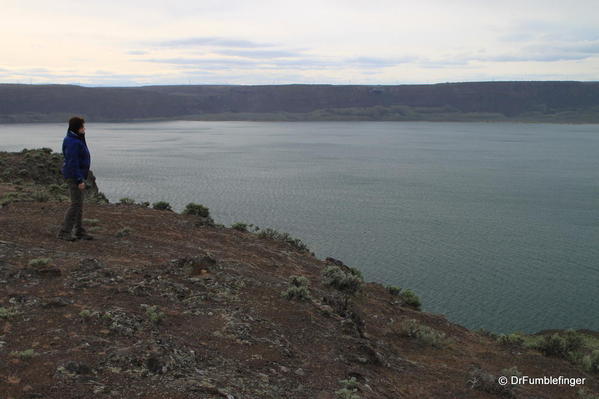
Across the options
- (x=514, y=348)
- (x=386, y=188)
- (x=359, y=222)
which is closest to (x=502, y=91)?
(x=386, y=188)

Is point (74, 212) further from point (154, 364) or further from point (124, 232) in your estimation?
point (154, 364)

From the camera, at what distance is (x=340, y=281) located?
11000mm

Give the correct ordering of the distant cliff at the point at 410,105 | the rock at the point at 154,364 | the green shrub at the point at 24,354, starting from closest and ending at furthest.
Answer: the green shrub at the point at 24,354, the rock at the point at 154,364, the distant cliff at the point at 410,105

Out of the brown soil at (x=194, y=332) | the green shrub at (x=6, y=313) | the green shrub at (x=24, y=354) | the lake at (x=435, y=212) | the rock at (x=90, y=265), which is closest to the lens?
the green shrub at (x=24, y=354)

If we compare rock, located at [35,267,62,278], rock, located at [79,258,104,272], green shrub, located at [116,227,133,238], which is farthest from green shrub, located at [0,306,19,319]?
green shrub, located at [116,227,133,238]

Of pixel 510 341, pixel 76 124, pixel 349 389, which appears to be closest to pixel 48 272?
pixel 76 124

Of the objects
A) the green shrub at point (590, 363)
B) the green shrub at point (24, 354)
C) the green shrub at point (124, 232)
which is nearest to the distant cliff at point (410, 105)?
the green shrub at point (124, 232)

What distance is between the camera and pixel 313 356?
6926mm

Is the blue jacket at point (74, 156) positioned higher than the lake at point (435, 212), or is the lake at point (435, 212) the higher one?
the blue jacket at point (74, 156)

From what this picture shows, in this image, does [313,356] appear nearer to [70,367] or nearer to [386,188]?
[70,367]

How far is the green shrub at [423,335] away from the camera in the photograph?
9.23 m

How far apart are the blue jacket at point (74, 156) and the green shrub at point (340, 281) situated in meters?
5.30

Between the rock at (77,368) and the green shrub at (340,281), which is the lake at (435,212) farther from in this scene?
the rock at (77,368)

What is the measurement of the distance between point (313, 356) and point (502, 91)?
20208cm
